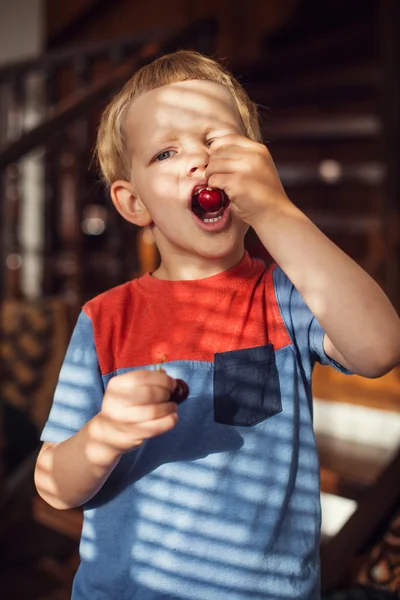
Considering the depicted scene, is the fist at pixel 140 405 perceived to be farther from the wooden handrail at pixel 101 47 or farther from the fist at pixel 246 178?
the wooden handrail at pixel 101 47

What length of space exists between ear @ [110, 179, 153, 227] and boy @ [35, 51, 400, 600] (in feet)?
0.13

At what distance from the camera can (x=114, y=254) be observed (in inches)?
109

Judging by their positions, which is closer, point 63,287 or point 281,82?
point 281,82

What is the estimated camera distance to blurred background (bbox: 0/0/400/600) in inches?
77.0

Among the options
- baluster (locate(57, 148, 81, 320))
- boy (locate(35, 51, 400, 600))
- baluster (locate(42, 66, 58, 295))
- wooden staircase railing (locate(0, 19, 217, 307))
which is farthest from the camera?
baluster (locate(42, 66, 58, 295))

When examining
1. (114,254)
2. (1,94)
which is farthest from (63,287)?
(114,254)

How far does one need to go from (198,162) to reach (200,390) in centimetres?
27

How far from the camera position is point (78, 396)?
2.73 ft

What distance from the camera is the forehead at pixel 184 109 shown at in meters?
0.81

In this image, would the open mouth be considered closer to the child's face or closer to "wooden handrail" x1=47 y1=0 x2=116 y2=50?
the child's face

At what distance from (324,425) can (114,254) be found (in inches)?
43.4

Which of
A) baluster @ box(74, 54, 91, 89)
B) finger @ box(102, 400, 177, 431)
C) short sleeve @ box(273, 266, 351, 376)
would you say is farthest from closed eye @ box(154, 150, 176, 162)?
baluster @ box(74, 54, 91, 89)

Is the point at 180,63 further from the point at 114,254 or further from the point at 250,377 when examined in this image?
the point at 114,254

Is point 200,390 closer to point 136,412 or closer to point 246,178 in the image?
point 136,412
